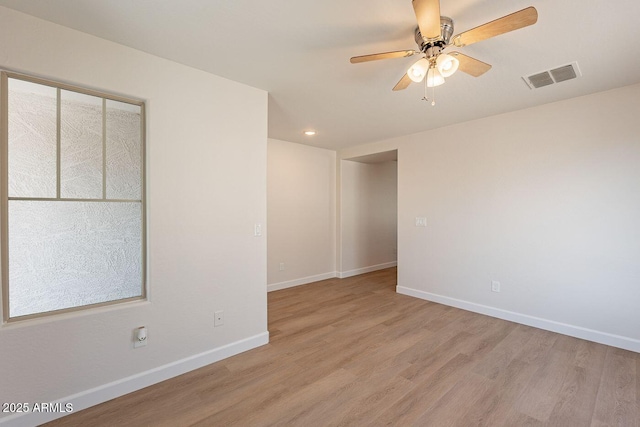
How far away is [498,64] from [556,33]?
408mm

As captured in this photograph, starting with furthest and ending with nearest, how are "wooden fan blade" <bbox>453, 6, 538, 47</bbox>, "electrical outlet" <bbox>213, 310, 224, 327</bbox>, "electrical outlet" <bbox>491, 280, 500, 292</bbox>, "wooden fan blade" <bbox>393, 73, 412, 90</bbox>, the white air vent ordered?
"electrical outlet" <bbox>491, 280, 500, 292</bbox> → "electrical outlet" <bbox>213, 310, 224, 327</bbox> → the white air vent → "wooden fan blade" <bbox>393, 73, 412, 90</bbox> → "wooden fan blade" <bbox>453, 6, 538, 47</bbox>

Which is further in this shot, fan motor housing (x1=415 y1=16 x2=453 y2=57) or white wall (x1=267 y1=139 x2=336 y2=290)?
white wall (x1=267 y1=139 x2=336 y2=290)

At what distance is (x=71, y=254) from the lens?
181 centimetres

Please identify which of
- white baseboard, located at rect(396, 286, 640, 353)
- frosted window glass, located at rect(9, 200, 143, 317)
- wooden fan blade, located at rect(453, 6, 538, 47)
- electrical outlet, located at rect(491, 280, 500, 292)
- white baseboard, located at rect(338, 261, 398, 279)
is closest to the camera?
wooden fan blade, located at rect(453, 6, 538, 47)

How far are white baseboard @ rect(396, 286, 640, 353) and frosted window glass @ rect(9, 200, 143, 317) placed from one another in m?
3.58

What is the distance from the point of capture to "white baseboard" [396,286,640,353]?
2.57 meters

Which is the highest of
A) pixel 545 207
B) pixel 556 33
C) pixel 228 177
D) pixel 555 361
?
pixel 556 33

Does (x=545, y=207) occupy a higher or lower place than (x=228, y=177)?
lower

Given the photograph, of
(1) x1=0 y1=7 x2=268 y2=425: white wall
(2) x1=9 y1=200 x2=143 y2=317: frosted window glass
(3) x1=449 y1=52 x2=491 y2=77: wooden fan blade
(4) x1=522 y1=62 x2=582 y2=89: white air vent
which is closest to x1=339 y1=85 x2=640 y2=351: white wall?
(4) x1=522 y1=62 x2=582 y2=89: white air vent

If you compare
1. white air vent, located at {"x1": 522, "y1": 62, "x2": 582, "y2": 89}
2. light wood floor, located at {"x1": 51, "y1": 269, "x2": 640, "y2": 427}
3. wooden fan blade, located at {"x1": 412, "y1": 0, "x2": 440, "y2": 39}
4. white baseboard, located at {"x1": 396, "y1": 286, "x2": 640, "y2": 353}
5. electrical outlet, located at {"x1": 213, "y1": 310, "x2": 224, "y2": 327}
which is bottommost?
light wood floor, located at {"x1": 51, "y1": 269, "x2": 640, "y2": 427}

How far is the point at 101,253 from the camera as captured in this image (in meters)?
1.92

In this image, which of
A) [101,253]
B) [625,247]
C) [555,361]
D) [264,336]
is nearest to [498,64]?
[625,247]

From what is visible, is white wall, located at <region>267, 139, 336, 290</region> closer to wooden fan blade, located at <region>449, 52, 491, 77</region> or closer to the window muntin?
the window muntin

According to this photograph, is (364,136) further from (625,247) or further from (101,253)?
(101,253)
